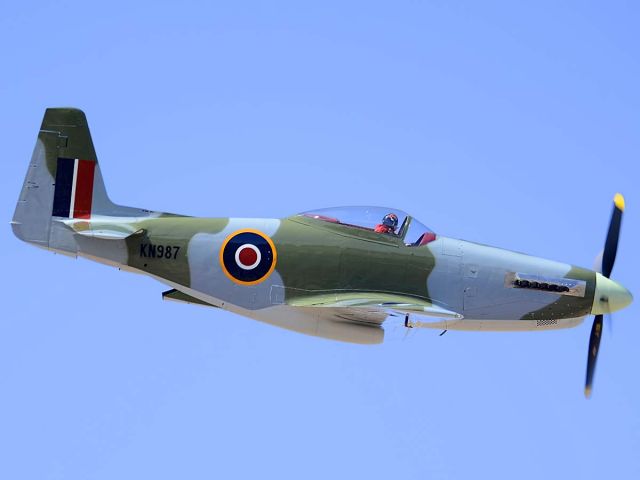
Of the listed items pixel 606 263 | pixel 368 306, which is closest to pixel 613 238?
pixel 606 263

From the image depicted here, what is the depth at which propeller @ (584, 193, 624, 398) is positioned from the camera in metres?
22.2

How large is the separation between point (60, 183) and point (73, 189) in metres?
0.26

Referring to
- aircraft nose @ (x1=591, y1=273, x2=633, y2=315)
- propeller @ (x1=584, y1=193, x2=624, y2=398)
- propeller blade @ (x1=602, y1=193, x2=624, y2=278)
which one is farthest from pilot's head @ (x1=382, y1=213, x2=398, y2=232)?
propeller blade @ (x1=602, y1=193, x2=624, y2=278)

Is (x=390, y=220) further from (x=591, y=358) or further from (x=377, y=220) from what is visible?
(x=591, y=358)

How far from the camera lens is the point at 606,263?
22484 millimetres

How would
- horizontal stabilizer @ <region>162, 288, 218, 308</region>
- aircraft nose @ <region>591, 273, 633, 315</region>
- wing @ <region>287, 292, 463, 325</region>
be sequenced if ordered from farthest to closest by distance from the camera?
aircraft nose @ <region>591, 273, 633, 315</region> → horizontal stabilizer @ <region>162, 288, 218, 308</region> → wing @ <region>287, 292, 463, 325</region>

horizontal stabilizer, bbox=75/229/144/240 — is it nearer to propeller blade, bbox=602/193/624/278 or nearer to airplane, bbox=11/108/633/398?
airplane, bbox=11/108/633/398

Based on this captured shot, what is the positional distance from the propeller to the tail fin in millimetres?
8998

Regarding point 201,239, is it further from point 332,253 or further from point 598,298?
point 598,298

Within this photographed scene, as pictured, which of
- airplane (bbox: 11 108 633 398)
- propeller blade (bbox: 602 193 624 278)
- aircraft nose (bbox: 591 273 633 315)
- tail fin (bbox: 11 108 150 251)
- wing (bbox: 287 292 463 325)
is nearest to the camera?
wing (bbox: 287 292 463 325)

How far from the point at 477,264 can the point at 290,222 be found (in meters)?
3.56

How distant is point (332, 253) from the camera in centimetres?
2066

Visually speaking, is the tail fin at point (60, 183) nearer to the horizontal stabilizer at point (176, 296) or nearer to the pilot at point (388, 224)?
the horizontal stabilizer at point (176, 296)

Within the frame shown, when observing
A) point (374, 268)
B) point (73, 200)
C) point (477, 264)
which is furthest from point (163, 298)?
point (477, 264)
